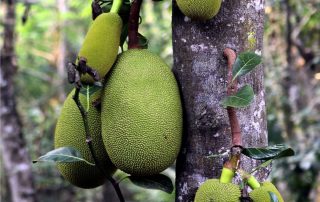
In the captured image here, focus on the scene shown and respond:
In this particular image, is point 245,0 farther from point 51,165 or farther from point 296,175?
point 51,165

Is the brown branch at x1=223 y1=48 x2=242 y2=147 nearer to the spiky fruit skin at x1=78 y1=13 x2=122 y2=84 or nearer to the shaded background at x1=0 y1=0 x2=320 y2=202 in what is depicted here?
the spiky fruit skin at x1=78 y1=13 x2=122 y2=84

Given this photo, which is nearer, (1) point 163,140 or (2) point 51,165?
(1) point 163,140

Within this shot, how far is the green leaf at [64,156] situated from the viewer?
0.85 meters

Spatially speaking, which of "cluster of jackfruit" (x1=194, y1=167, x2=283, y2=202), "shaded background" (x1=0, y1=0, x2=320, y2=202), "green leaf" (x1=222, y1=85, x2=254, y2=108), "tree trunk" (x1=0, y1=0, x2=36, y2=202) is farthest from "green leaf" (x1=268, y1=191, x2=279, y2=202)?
"tree trunk" (x1=0, y1=0, x2=36, y2=202)

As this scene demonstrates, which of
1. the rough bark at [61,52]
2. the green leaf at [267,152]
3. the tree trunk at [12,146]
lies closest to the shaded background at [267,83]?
the rough bark at [61,52]

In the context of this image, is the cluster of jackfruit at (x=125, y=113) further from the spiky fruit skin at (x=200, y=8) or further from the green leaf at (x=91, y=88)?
the spiky fruit skin at (x=200, y=8)

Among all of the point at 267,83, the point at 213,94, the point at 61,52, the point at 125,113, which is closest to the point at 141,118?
the point at 125,113

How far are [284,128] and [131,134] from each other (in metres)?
2.93

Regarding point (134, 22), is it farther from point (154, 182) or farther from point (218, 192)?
point (218, 192)

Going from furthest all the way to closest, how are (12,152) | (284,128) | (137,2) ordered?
(284,128) < (12,152) < (137,2)

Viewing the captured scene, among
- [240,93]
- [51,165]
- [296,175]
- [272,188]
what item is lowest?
[51,165]

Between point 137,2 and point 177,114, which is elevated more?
point 137,2

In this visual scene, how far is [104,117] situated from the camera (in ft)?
2.94

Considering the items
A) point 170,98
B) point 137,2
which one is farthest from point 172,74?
point 137,2
